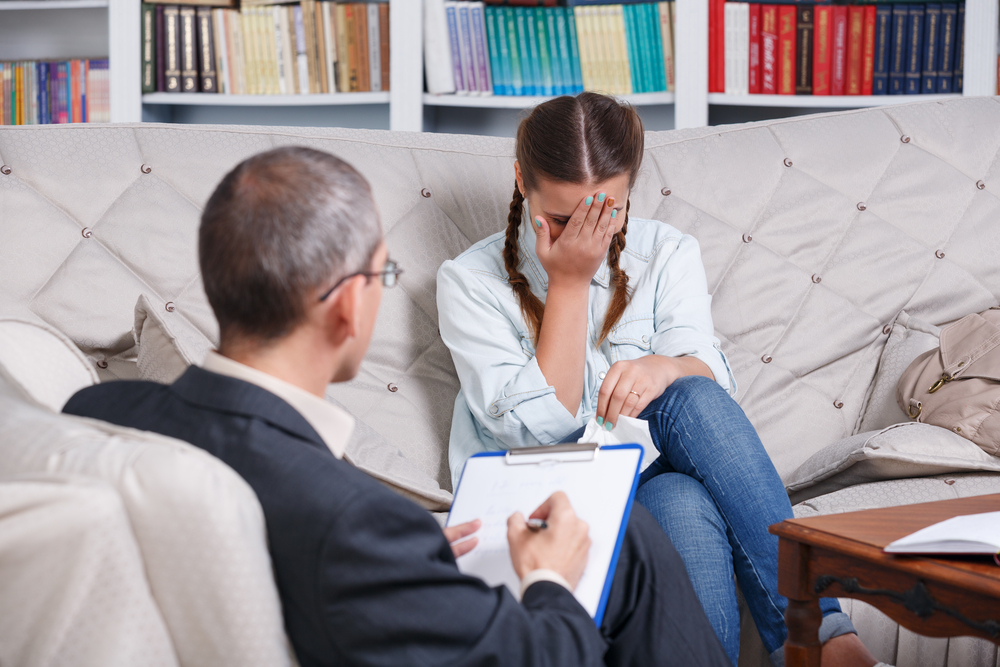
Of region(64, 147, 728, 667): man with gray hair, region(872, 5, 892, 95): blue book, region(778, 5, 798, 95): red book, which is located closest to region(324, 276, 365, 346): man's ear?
region(64, 147, 728, 667): man with gray hair

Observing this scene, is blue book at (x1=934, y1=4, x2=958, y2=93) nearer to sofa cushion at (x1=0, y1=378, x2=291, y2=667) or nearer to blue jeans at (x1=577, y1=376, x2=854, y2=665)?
blue jeans at (x1=577, y1=376, x2=854, y2=665)

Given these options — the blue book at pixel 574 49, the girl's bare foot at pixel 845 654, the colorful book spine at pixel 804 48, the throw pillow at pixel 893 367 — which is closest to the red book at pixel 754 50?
the colorful book spine at pixel 804 48

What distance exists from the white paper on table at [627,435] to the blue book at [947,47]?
1607 mm

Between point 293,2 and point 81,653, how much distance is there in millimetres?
1991

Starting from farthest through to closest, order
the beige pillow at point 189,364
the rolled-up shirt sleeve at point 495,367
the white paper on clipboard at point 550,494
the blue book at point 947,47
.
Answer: the blue book at point 947,47, the rolled-up shirt sleeve at point 495,367, the beige pillow at point 189,364, the white paper on clipboard at point 550,494

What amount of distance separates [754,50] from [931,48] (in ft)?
1.49

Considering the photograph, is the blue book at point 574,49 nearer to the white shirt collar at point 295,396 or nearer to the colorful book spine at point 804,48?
the colorful book spine at point 804,48

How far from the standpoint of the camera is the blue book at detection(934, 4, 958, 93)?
2.07 m

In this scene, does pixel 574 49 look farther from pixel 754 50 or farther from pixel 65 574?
pixel 65 574

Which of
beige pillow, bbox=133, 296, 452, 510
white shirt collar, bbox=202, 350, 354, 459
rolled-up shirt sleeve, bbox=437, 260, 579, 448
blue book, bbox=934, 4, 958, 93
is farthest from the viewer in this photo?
blue book, bbox=934, 4, 958, 93

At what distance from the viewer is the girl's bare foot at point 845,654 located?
927 millimetres

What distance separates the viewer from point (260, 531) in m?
0.51

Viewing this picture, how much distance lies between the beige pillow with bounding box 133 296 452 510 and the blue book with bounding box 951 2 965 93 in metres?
1.84

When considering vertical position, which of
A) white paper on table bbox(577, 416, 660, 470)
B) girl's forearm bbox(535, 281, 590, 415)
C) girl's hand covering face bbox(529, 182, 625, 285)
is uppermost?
girl's hand covering face bbox(529, 182, 625, 285)
